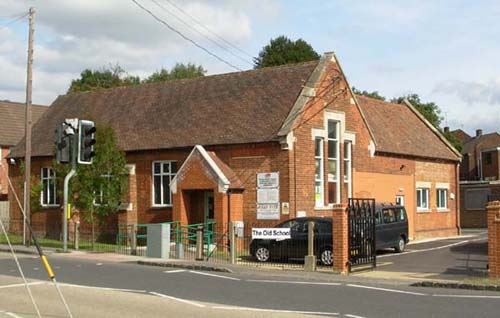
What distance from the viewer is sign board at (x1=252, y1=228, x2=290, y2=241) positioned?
2192cm

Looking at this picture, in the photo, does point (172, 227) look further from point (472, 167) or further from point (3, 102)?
point (472, 167)

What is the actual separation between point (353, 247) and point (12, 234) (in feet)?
70.2

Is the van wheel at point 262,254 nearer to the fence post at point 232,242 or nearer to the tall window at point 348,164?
the fence post at point 232,242

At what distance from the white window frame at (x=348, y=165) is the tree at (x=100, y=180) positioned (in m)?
9.62

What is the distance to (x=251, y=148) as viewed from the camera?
28.1 metres

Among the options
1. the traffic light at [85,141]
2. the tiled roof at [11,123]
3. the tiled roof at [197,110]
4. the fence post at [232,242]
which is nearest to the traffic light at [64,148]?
the traffic light at [85,141]

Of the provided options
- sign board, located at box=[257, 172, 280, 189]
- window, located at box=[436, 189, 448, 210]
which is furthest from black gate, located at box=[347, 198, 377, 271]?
window, located at box=[436, 189, 448, 210]

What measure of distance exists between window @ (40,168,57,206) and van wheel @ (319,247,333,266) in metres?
17.8

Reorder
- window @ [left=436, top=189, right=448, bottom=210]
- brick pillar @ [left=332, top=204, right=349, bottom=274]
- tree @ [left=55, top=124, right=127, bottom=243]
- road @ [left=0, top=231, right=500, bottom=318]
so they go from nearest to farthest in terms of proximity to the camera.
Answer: road @ [left=0, top=231, right=500, bottom=318], brick pillar @ [left=332, top=204, right=349, bottom=274], tree @ [left=55, top=124, right=127, bottom=243], window @ [left=436, top=189, right=448, bottom=210]

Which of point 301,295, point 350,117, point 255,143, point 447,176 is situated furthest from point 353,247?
point 447,176

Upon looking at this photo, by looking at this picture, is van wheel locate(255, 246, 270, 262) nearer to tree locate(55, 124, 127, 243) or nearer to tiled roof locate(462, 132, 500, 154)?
tree locate(55, 124, 127, 243)

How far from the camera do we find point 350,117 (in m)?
31.2

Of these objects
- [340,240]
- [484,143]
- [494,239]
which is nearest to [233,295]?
[340,240]

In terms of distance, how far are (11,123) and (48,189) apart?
680 inches
